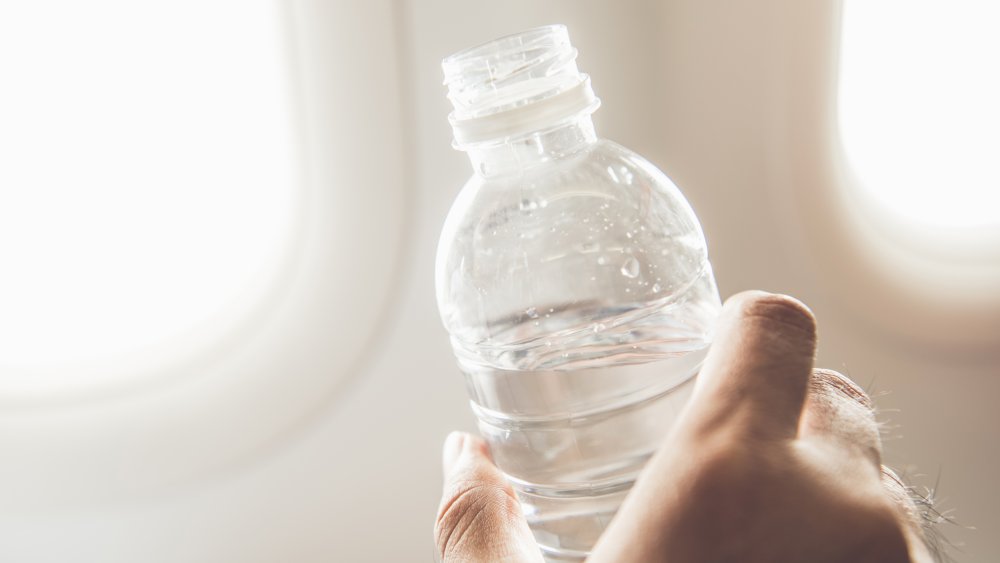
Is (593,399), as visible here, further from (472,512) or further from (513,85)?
(513,85)

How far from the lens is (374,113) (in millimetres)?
928

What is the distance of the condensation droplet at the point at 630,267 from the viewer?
28.6 inches

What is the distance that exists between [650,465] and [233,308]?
579 millimetres

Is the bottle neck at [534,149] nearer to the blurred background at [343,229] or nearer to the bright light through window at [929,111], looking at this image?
the blurred background at [343,229]

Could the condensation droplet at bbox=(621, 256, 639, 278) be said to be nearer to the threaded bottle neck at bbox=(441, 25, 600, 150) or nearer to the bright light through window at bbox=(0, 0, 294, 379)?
the threaded bottle neck at bbox=(441, 25, 600, 150)

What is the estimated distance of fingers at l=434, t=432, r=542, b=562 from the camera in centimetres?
64

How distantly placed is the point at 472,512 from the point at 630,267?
248 millimetres

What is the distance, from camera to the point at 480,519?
2.22 ft

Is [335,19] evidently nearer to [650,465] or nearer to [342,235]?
[342,235]

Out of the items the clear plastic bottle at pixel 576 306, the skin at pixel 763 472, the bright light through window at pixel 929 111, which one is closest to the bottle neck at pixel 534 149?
the clear plastic bottle at pixel 576 306

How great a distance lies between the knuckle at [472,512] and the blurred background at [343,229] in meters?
0.33

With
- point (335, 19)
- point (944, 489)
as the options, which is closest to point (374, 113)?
point (335, 19)

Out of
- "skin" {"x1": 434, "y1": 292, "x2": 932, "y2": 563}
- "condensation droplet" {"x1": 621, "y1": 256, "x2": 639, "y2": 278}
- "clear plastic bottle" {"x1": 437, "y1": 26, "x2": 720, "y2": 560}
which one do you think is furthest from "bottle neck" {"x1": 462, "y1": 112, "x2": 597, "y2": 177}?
"skin" {"x1": 434, "y1": 292, "x2": 932, "y2": 563}

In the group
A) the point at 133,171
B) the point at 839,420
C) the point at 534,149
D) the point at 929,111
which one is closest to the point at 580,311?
the point at 534,149
